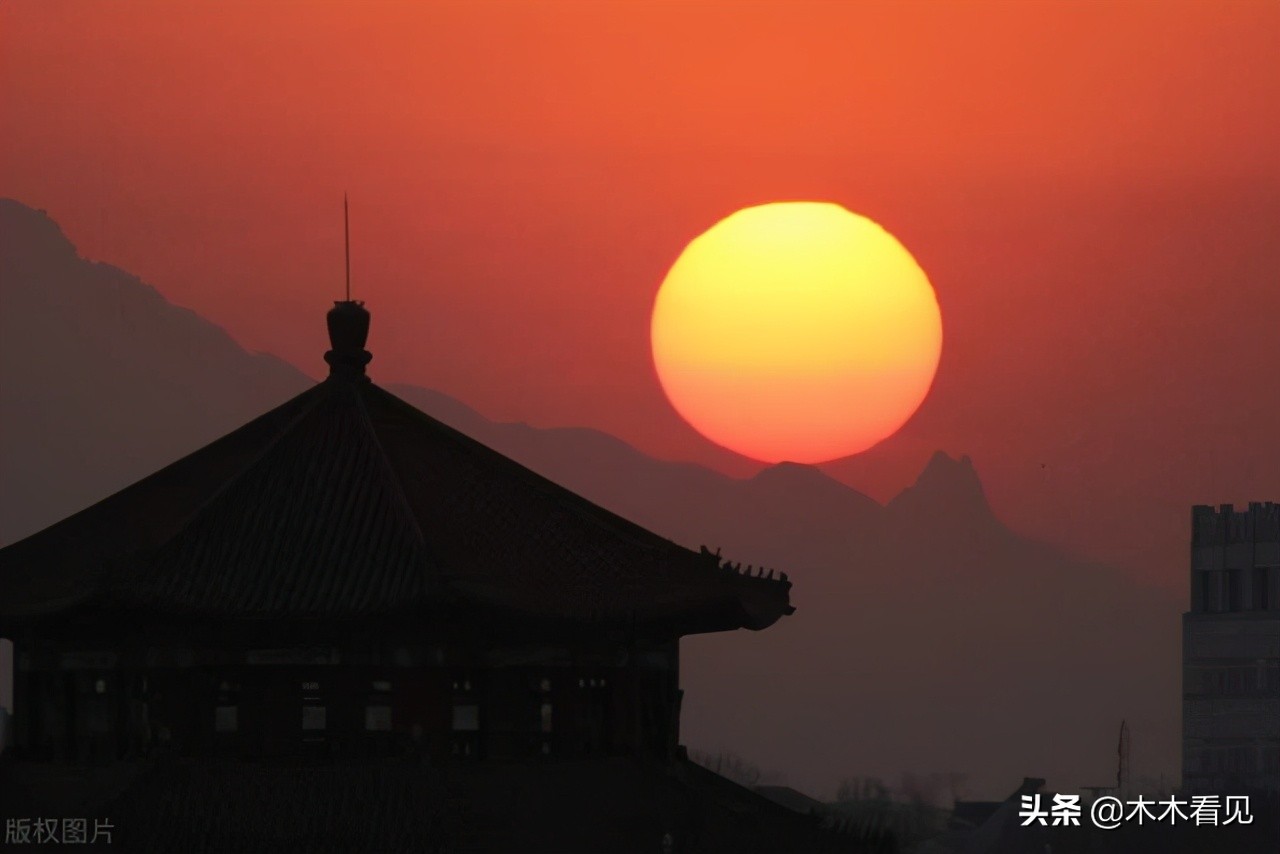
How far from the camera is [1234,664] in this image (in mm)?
173375

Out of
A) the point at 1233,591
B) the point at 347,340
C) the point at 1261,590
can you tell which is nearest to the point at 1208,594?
the point at 1233,591

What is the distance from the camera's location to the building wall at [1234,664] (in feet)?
568

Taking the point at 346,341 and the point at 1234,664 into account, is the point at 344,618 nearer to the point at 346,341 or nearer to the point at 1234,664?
the point at 346,341

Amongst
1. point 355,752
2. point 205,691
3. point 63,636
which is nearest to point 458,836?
point 355,752

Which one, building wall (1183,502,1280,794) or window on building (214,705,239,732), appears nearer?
window on building (214,705,239,732)

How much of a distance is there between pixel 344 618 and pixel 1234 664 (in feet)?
481

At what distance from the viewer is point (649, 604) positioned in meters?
38.2

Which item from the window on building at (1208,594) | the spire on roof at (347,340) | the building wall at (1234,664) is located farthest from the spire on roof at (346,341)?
the window on building at (1208,594)

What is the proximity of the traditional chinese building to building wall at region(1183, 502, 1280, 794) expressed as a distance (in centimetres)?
14141

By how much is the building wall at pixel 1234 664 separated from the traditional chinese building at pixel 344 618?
14141 centimetres

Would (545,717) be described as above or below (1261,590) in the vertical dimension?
below

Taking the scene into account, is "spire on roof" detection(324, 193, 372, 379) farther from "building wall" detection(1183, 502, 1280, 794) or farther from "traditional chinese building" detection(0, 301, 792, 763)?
"building wall" detection(1183, 502, 1280, 794)

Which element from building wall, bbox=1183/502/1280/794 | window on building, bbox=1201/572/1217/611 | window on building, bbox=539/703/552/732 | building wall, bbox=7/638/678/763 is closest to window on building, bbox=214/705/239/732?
building wall, bbox=7/638/678/763

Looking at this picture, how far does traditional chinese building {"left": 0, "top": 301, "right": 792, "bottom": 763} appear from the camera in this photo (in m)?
36.9
